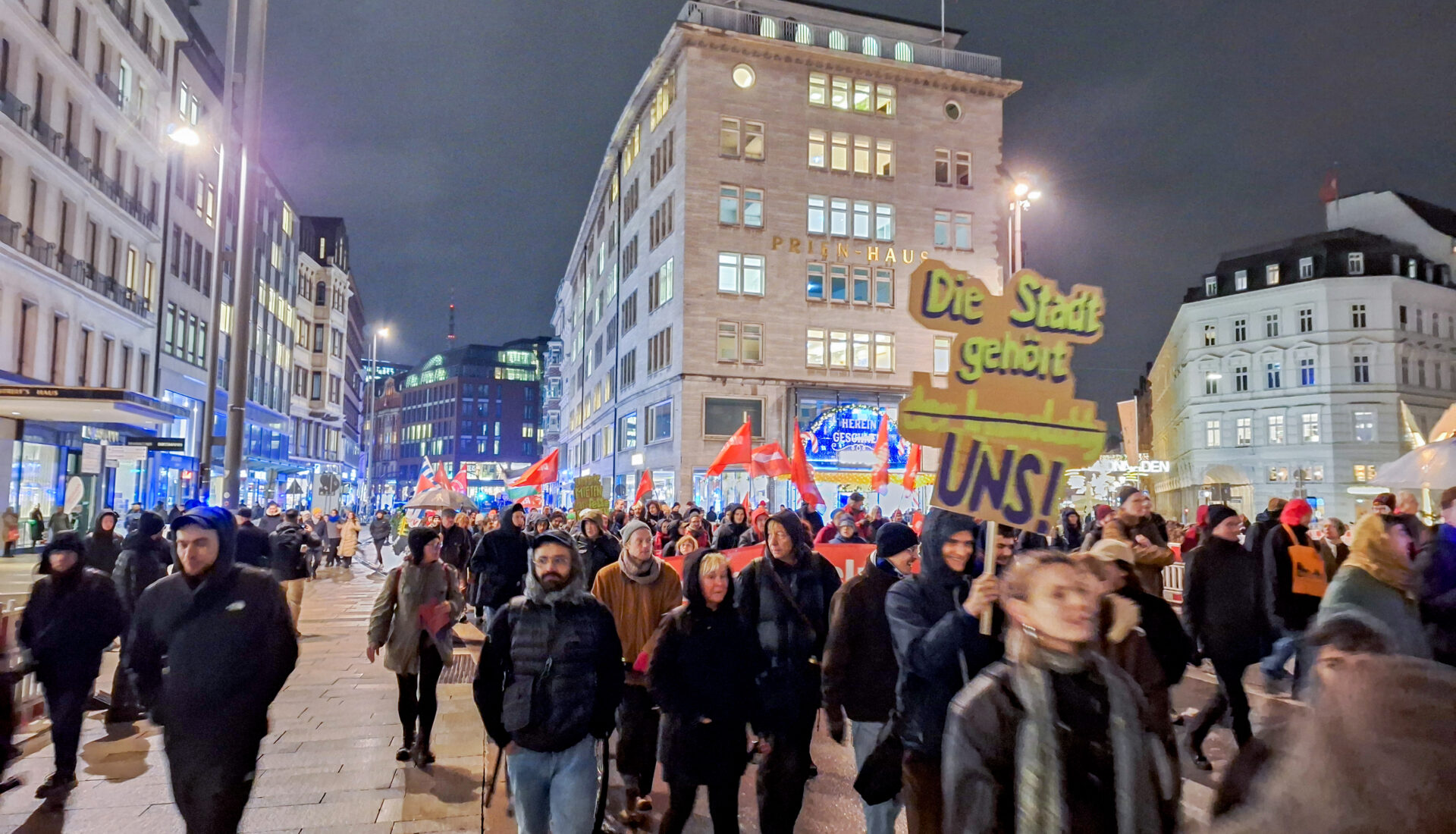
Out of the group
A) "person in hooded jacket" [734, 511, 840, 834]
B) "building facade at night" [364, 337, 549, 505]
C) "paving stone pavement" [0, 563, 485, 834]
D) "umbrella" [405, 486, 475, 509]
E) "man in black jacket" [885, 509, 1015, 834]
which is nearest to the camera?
"man in black jacket" [885, 509, 1015, 834]

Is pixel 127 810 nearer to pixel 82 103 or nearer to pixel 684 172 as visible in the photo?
pixel 82 103

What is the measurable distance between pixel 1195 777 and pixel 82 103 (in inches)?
1393

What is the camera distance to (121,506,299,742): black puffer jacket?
4535mm

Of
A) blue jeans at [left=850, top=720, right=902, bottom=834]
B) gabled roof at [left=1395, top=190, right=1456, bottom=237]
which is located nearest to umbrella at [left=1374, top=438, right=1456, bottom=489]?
blue jeans at [left=850, top=720, right=902, bottom=834]

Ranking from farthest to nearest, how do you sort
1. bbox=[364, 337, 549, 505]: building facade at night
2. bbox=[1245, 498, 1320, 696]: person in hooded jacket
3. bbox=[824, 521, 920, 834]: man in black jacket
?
bbox=[364, 337, 549, 505]: building facade at night
bbox=[1245, 498, 1320, 696]: person in hooded jacket
bbox=[824, 521, 920, 834]: man in black jacket

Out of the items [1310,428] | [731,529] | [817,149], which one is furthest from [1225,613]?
[1310,428]

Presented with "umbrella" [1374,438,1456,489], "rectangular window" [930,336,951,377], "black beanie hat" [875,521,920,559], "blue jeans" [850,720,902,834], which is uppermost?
"rectangular window" [930,336,951,377]

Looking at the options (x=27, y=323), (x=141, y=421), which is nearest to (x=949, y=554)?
(x=141, y=421)

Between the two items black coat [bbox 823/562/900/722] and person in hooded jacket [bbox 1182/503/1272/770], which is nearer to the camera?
black coat [bbox 823/562/900/722]

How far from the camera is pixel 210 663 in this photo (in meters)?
4.57

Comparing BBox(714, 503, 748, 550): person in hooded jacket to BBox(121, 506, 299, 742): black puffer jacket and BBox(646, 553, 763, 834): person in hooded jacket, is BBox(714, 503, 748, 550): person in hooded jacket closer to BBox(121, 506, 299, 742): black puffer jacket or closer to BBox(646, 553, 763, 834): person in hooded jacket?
BBox(646, 553, 763, 834): person in hooded jacket

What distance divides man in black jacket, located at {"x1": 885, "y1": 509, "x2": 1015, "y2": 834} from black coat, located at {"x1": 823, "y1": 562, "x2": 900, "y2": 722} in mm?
564

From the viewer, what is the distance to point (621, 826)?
20.5 feet

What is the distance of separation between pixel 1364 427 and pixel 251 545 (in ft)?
200
